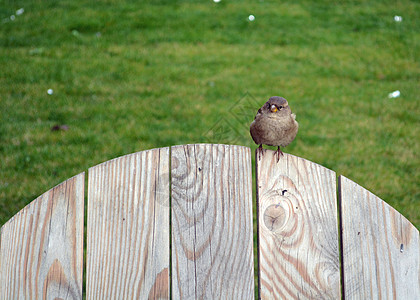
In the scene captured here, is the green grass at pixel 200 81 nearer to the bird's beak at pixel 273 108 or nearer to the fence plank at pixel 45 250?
the bird's beak at pixel 273 108

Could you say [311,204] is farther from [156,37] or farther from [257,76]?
[156,37]

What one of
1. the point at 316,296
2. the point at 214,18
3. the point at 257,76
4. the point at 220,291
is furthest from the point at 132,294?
the point at 214,18

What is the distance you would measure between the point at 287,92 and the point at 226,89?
674 millimetres

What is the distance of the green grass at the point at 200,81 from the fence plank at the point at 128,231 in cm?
215

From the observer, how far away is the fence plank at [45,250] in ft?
4.42

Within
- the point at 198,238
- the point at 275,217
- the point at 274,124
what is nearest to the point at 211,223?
the point at 198,238

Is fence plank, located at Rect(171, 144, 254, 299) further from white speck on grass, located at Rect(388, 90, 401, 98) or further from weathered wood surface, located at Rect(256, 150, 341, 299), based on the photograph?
white speck on grass, located at Rect(388, 90, 401, 98)

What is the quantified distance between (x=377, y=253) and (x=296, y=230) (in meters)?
0.25

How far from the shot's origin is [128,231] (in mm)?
1384

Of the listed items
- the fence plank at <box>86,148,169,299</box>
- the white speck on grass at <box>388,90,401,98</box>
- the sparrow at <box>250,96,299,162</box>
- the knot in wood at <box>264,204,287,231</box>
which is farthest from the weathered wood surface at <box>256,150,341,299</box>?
the white speck on grass at <box>388,90,401,98</box>

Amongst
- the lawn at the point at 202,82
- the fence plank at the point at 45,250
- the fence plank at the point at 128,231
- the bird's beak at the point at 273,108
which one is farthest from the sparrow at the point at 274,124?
the lawn at the point at 202,82

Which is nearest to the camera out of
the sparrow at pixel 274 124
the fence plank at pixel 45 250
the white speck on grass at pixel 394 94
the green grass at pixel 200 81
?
the fence plank at pixel 45 250

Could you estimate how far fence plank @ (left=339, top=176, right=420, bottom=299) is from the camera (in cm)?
139

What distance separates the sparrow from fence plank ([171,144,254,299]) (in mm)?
884
